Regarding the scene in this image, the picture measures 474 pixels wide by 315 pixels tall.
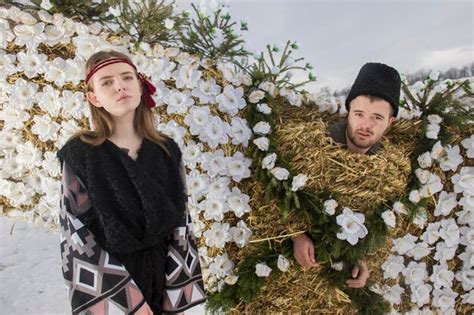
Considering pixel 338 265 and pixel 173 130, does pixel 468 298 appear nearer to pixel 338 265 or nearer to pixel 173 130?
pixel 338 265

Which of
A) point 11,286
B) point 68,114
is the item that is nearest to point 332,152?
point 68,114

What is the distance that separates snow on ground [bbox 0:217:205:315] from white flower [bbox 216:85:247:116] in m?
1.43

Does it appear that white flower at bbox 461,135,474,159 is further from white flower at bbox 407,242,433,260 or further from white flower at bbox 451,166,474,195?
white flower at bbox 407,242,433,260

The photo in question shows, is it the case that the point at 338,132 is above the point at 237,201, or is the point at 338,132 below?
above

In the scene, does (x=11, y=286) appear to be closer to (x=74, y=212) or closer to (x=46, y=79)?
(x=46, y=79)

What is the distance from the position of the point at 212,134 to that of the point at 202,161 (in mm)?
121

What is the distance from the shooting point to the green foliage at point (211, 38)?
206cm

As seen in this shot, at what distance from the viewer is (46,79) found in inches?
81.0

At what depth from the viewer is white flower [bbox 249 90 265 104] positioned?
2.04 metres

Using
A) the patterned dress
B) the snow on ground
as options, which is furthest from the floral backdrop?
the snow on ground

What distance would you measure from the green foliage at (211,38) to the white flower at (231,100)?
17cm

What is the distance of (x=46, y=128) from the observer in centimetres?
210

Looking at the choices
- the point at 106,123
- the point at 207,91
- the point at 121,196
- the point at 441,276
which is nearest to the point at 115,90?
the point at 106,123

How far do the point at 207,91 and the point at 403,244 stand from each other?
1175 millimetres
